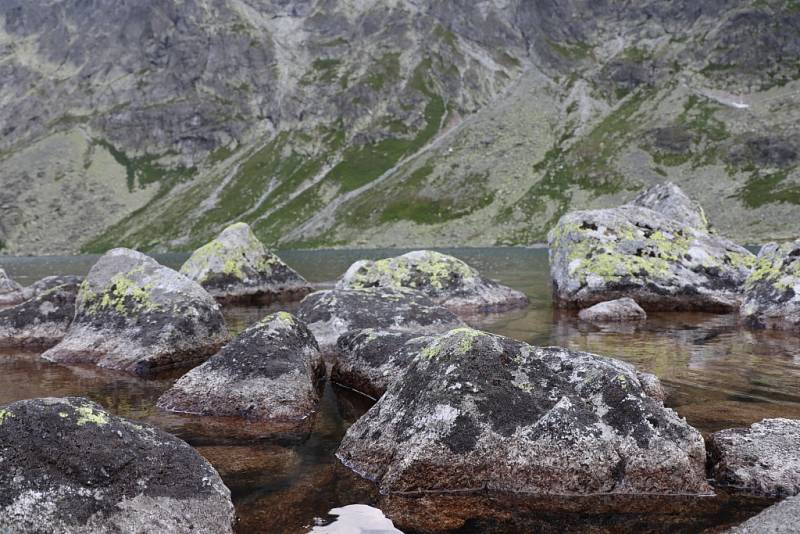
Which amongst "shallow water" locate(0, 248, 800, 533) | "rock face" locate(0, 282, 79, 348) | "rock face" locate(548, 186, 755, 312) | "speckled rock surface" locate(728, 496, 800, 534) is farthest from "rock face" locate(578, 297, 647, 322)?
"rock face" locate(0, 282, 79, 348)

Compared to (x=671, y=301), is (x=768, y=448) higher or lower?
higher

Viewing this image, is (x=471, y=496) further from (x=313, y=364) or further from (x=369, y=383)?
(x=313, y=364)

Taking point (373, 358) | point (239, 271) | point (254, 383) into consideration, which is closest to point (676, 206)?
point (239, 271)

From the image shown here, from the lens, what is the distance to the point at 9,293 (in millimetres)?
39375

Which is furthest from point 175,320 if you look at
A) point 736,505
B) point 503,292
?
point 503,292

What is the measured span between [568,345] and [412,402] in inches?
441

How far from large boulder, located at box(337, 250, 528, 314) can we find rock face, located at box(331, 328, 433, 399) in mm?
14195

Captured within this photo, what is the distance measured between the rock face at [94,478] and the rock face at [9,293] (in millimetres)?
34340

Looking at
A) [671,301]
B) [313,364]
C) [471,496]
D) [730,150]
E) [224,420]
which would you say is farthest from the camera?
[730,150]

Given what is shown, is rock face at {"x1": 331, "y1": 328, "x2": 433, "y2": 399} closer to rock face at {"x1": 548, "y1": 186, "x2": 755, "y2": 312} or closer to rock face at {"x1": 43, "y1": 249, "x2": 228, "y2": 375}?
rock face at {"x1": 43, "y1": 249, "x2": 228, "y2": 375}

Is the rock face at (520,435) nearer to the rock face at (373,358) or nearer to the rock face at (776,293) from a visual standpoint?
the rock face at (373,358)

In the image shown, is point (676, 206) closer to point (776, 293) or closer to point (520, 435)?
point (776, 293)

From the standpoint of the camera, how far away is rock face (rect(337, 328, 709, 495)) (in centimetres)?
866

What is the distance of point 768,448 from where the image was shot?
881 centimetres
